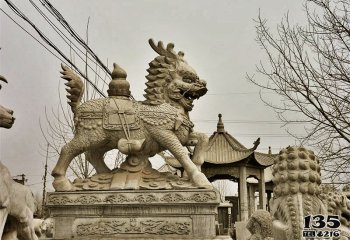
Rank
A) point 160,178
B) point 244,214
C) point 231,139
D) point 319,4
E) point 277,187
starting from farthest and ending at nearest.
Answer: point 231,139 < point 244,214 < point 319,4 < point 160,178 < point 277,187

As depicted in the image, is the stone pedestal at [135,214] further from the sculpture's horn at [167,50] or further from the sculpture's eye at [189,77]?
the sculpture's horn at [167,50]

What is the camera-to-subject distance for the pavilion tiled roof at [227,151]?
11.5 metres

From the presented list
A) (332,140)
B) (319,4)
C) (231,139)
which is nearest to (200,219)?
(332,140)

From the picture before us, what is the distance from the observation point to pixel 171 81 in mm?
6031

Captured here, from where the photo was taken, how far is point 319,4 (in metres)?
6.18

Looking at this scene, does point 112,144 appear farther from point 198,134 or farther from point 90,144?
point 198,134

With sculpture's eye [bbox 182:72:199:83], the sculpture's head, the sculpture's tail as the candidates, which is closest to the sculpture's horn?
the sculpture's head

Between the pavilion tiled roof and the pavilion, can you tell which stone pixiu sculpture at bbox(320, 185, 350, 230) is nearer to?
the pavilion

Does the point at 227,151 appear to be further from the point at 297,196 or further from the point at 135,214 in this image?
the point at 297,196

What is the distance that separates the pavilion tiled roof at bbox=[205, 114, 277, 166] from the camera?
11.5 m

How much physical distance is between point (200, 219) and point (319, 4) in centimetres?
A: 332

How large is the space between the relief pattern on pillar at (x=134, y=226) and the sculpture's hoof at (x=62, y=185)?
1.45 ft

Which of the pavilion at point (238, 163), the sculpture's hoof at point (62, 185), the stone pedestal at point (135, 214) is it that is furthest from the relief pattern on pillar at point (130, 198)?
the pavilion at point (238, 163)

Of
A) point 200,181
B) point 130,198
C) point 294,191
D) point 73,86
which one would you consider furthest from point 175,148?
point 294,191
